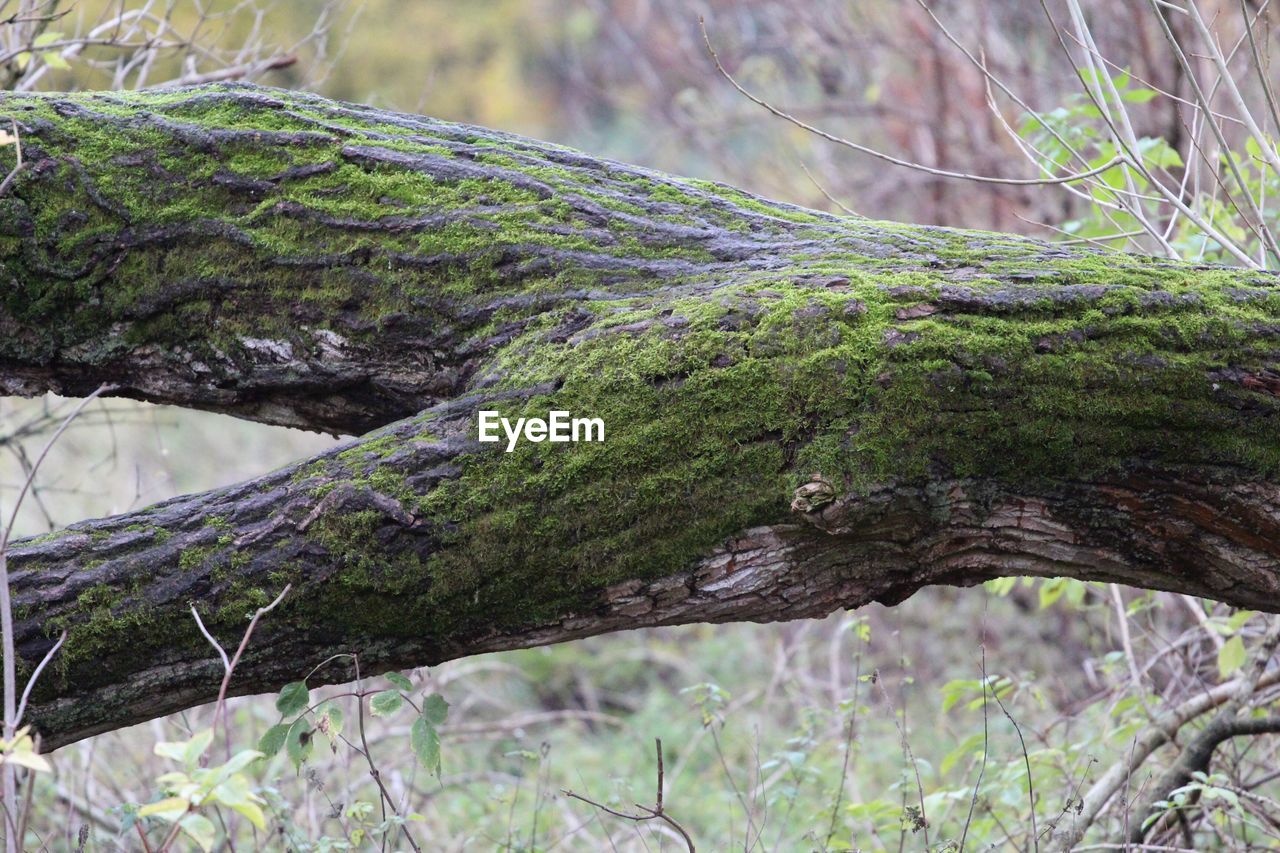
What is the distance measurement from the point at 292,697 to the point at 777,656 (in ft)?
15.4

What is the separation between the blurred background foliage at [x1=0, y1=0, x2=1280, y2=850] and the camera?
3.48 m

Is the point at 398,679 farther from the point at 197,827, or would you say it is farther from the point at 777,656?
the point at 777,656

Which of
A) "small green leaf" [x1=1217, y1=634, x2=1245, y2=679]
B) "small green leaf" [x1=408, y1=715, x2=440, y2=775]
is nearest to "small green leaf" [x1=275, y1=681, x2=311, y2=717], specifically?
"small green leaf" [x1=408, y1=715, x2=440, y2=775]

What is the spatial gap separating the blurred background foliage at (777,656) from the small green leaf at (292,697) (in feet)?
1.71

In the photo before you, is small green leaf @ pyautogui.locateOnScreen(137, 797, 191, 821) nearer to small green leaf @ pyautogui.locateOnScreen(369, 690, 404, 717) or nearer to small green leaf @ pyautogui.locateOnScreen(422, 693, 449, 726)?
small green leaf @ pyautogui.locateOnScreen(369, 690, 404, 717)

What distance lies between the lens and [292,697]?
6.80ft

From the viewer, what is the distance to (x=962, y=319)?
2.04m

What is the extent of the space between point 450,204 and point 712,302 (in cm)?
70

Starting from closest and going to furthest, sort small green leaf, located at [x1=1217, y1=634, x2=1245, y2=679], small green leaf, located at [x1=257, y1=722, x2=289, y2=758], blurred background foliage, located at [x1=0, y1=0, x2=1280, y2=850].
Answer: small green leaf, located at [x1=257, y1=722, x2=289, y2=758]
small green leaf, located at [x1=1217, y1=634, x2=1245, y2=679]
blurred background foliage, located at [x1=0, y1=0, x2=1280, y2=850]

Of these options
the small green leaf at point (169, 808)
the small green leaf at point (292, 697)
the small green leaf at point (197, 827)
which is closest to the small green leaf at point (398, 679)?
the small green leaf at point (292, 697)

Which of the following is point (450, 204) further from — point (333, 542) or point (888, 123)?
point (888, 123)

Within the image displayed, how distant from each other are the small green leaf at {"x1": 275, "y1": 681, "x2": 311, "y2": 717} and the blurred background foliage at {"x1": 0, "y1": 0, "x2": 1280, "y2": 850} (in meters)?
0.52

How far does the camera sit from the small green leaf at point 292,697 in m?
2.06

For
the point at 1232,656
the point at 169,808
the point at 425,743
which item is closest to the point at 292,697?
the point at 425,743
